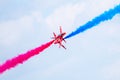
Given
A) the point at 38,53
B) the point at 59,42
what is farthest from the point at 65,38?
the point at 38,53

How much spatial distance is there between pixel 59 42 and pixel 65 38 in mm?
2867

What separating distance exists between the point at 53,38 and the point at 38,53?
18.9 ft

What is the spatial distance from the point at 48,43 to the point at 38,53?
3.79 meters

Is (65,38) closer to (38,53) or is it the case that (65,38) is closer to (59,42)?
(59,42)

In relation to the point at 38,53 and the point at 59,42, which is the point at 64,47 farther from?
the point at 38,53

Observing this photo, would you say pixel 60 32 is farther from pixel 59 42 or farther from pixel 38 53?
pixel 38 53

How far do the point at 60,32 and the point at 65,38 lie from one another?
3.23 m

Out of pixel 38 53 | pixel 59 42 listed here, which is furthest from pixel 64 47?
pixel 38 53

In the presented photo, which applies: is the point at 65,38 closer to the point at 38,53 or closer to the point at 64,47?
the point at 64,47

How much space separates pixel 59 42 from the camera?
83875mm

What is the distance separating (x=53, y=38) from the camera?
83.5 m

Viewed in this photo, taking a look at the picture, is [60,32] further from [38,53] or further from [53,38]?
[38,53]

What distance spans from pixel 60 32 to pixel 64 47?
4.25m

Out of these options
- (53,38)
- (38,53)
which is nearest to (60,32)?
(53,38)
